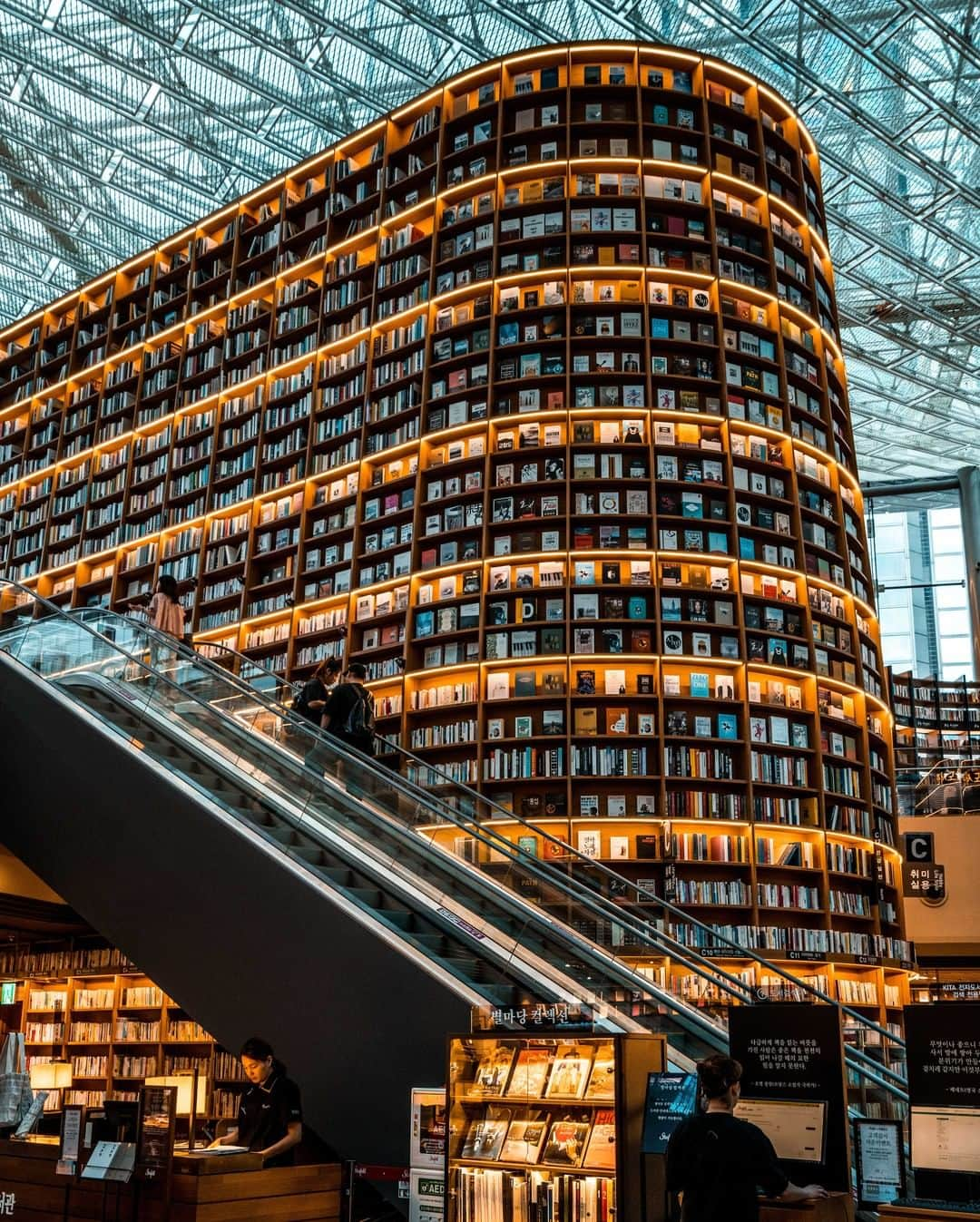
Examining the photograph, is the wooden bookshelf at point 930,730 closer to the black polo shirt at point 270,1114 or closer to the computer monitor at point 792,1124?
the black polo shirt at point 270,1114

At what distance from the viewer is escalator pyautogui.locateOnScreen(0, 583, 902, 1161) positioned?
16.8ft

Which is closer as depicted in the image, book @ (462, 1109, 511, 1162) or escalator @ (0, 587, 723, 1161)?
book @ (462, 1109, 511, 1162)

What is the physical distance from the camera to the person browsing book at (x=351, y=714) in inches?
313

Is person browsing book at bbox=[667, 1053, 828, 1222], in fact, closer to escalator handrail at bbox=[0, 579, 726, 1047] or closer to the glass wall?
escalator handrail at bbox=[0, 579, 726, 1047]

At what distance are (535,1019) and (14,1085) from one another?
248 centimetres

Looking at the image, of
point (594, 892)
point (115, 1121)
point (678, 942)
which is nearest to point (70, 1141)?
point (115, 1121)

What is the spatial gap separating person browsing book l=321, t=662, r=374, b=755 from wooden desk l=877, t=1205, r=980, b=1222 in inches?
193

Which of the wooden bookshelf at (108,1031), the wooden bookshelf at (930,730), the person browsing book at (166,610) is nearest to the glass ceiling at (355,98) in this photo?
the wooden bookshelf at (930,730)

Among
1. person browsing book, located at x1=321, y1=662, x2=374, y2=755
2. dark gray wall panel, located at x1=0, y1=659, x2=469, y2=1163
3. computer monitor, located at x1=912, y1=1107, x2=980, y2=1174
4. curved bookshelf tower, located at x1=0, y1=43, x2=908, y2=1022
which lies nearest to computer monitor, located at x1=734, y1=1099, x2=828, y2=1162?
computer monitor, located at x1=912, y1=1107, x2=980, y2=1174

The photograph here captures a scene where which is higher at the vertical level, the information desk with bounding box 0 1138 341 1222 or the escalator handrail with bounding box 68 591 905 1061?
the escalator handrail with bounding box 68 591 905 1061

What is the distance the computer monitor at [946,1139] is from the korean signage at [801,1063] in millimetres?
230

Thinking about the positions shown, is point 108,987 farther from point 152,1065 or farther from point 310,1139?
point 310,1139

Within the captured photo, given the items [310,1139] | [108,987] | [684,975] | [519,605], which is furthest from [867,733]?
[108,987]

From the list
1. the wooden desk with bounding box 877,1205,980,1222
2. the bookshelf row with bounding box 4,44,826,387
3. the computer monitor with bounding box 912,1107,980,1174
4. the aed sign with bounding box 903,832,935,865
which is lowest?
the wooden desk with bounding box 877,1205,980,1222
